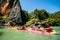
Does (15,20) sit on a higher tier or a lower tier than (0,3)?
lower

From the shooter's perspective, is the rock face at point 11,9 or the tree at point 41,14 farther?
the tree at point 41,14

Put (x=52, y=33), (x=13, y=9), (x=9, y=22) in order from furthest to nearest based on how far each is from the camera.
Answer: (x=13, y=9) → (x=9, y=22) → (x=52, y=33)

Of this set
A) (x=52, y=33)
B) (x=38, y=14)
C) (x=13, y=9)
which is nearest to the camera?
(x=52, y=33)

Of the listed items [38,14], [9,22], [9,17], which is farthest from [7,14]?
[38,14]

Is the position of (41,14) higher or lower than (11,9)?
lower

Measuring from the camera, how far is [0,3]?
121312mm

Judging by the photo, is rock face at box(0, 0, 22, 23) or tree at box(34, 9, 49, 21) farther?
tree at box(34, 9, 49, 21)

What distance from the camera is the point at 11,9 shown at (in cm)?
11675

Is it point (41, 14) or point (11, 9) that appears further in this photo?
point (41, 14)

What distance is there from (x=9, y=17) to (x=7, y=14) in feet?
13.3

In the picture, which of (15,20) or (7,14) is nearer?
(15,20)

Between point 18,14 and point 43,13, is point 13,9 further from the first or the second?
point 43,13

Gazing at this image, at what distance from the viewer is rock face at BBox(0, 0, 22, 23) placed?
112 m

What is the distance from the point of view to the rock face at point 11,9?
368ft
